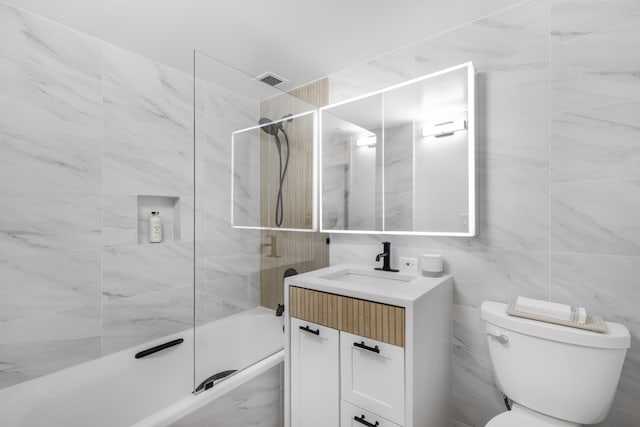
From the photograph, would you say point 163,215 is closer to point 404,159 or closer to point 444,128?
point 404,159

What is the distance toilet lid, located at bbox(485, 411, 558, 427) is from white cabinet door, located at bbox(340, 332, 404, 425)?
1.17 feet

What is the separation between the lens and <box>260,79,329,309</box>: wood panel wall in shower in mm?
1597

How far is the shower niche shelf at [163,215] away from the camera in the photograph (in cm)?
186

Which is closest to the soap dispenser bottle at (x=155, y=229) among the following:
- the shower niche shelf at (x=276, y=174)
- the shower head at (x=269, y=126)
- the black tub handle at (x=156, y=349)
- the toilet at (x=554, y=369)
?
the black tub handle at (x=156, y=349)

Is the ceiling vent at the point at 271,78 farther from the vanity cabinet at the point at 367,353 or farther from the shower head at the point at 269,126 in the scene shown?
the vanity cabinet at the point at 367,353

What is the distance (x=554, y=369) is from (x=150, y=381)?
204 cm

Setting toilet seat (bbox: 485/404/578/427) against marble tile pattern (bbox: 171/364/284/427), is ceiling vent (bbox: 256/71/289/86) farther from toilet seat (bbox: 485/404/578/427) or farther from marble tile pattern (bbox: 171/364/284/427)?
toilet seat (bbox: 485/404/578/427)

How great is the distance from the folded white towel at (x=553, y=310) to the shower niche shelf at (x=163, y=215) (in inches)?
82.1

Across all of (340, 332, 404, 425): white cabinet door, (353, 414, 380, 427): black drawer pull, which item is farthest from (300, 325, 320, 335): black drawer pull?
(353, 414, 380, 427): black drawer pull

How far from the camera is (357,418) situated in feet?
4.01

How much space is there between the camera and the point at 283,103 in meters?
1.74

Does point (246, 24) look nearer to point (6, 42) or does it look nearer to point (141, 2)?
point (141, 2)

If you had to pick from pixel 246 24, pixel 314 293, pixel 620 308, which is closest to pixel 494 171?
pixel 620 308

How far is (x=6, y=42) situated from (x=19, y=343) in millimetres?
1516
